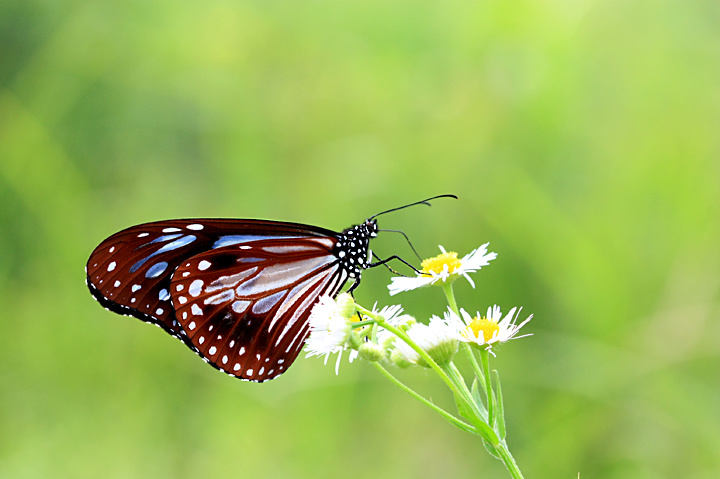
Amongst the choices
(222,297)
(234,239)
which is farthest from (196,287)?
(234,239)

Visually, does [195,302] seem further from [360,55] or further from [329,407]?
[360,55]

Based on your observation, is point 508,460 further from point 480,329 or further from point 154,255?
point 154,255

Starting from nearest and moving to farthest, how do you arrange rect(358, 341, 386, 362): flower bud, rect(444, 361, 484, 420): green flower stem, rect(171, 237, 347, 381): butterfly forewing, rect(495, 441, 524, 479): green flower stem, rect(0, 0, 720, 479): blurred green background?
1. rect(495, 441, 524, 479): green flower stem
2. rect(444, 361, 484, 420): green flower stem
3. rect(358, 341, 386, 362): flower bud
4. rect(171, 237, 347, 381): butterfly forewing
5. rect(0, 0, 720, 479): blurred green background

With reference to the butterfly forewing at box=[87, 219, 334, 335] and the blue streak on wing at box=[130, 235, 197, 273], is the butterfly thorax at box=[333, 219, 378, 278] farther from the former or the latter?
the blue streak on wing at box=[130, 235, 197, 273]

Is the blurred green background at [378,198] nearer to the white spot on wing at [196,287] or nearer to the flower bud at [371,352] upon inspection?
the white spot on wing at [196,287]

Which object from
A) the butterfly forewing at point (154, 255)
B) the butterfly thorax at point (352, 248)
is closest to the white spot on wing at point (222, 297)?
the butterfly forewing at point (154, 255)

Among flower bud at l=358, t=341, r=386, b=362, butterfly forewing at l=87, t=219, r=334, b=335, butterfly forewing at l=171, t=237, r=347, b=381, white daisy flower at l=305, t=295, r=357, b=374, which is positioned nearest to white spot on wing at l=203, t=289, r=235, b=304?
butterfly forewing at l=171, t=237, r=347, b=381
